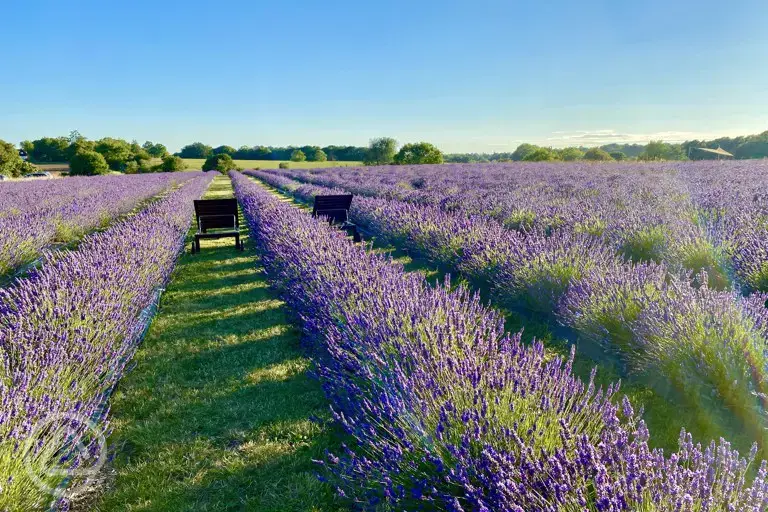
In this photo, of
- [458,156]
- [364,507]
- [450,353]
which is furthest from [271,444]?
[458,156]

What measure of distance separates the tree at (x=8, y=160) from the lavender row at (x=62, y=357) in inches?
2056

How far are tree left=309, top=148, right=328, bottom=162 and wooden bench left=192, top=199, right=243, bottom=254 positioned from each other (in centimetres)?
6820

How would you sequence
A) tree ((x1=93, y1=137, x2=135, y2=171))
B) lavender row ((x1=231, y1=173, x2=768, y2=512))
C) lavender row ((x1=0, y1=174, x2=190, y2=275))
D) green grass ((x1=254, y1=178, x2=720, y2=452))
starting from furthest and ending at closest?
1. tree ((x1=93, y1=137, x2=135, y2=171))
2. lavender row ((x1=0, y1=174, x2=190, y2=275))
3. green grass ((x1=254, y1=178, x2=720, y2=452))
4. lavender row ((x1=231, y1=173, x2=768, y2=512))

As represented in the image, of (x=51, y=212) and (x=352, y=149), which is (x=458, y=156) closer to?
(x=352, y=149)

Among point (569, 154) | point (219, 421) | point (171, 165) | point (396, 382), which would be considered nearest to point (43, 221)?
point (219, 421)

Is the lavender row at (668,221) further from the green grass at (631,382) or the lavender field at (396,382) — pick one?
the green grass at (631,382)

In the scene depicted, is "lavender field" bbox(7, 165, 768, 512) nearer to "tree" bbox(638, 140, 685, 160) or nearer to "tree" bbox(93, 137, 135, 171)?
"tree" bbox(638, 140, 685, 160)

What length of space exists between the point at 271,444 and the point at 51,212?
833cm

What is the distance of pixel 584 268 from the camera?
11.8 feet

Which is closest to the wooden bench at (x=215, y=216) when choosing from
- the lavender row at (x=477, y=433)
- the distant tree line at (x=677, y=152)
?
the lavender row at (x=477, y=433)

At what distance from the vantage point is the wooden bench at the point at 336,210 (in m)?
7.20

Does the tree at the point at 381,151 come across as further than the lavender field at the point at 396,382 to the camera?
Yes

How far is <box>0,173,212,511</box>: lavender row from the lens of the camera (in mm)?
1565

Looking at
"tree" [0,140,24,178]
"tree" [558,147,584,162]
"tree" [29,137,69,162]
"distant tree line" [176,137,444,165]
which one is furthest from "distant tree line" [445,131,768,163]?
"tree" [29,137,69,162]
